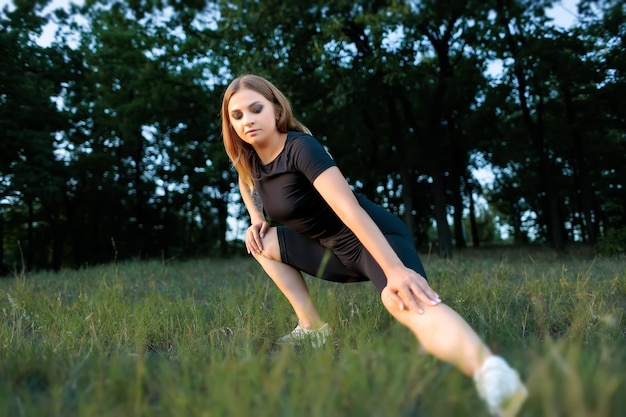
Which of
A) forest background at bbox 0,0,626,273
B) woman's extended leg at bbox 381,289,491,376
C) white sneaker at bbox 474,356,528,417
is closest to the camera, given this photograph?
white sneaker at bbox 474,356,528,417

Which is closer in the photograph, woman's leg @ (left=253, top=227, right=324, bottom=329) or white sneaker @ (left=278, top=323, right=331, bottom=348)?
Result: white sneaker @ (left=278, top=323, right=331, bottom=348)

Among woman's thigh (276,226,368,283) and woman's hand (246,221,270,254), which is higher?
woman's hand (246,221,270,254)

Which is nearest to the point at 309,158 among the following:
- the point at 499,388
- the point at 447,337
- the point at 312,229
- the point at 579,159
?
the point at 312,229

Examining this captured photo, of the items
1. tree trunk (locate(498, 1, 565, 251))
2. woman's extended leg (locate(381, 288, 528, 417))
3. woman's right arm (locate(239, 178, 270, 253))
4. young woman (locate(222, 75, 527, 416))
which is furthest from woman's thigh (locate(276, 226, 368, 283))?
tree trunk (locate(498, 1, 565, 251))

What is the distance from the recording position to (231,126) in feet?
9.75

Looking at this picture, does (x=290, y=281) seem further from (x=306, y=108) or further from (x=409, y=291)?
(x=306, y=108)

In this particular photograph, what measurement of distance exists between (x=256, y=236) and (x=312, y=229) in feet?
1.55

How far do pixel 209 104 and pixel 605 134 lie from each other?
13.1 metres

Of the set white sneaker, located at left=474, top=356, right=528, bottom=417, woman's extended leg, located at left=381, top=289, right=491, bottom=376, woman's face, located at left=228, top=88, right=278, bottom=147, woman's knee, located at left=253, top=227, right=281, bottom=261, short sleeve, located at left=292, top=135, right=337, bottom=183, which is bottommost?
white sneaker, located at left=474, top=356, right=528, bottom=417

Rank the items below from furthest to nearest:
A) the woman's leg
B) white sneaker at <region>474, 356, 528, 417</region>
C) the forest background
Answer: the forest background < the woman's leg < white sneaker at <region>474, 356, 528, 417</region>

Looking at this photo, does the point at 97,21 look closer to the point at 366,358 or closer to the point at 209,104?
the point at 209,104

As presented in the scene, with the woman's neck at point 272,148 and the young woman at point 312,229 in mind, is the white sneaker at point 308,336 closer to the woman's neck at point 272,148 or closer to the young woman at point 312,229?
the young woman at point 312,229

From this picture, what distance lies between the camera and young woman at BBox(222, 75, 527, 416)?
1984 millimetres

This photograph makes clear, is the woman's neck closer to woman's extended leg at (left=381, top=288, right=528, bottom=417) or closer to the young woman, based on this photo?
the young woman
